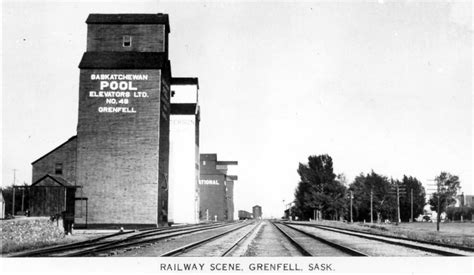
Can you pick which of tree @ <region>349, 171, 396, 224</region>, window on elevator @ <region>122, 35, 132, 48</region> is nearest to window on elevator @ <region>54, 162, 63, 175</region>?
window on elevator @ <region>122, 35, 132, 48</region>

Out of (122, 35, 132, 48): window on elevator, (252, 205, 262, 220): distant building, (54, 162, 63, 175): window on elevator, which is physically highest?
(122, 35, 132, 48): window on elevator

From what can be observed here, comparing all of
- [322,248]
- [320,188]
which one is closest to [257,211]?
[320,188]

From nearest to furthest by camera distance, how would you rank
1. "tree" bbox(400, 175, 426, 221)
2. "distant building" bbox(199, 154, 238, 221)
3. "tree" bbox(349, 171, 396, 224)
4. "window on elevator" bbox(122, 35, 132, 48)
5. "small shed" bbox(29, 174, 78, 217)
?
"small shed" bbox(29, 174, 78, 217), "window on elevator" bbox(122, 35, 132, 48), "tree" bbox(349, 171, 396, 224), "distant building" bbox(199, 154, 238, 221), "tree" bbox(400, 175, 426, 221)

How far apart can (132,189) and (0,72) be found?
2942 centimetres

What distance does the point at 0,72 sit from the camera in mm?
13406

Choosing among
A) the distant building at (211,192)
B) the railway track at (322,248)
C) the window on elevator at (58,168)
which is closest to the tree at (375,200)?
the distant building at (211,192)

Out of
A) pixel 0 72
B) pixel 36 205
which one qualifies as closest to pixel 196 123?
pixel 36 205

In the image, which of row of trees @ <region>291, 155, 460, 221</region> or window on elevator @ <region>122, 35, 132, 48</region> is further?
row of trees @ <region>291, 155, 460, 221</region>

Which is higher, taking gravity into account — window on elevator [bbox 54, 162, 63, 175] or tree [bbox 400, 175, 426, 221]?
window on elevator [bbox 54, 162, 63, 175]

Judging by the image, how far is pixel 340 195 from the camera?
90438 millimetres

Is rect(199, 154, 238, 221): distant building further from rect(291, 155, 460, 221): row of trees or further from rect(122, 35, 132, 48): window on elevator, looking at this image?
rect(122, 35, 132, 48): window on elevator

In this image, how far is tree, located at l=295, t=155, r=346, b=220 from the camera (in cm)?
8788

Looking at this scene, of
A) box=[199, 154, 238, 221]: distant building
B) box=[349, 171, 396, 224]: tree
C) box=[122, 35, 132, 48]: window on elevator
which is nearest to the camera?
box=[122, 35, 132, 48]: window on elevator

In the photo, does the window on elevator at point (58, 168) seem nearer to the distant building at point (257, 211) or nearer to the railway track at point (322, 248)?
the railway track at point (322, 248)
